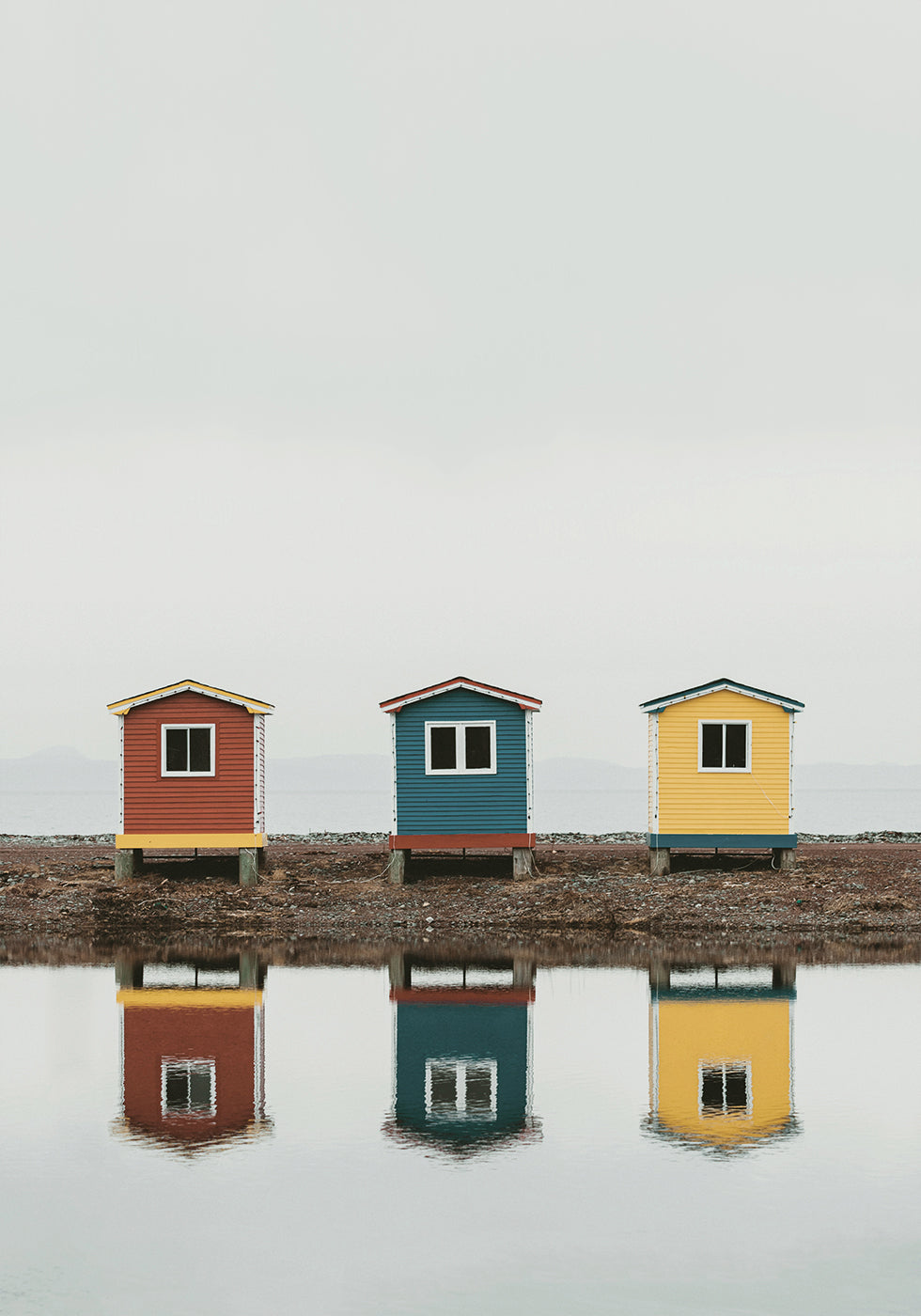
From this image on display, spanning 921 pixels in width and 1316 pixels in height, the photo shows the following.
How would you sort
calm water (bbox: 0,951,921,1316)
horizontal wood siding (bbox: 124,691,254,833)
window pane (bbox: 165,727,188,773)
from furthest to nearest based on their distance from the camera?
1. window pane (bbox: 165,727,188,773)
2. horizontal wood siding (bbox: 124,691,254,833)
3. calm water (bbox: 0,951,921,1316)

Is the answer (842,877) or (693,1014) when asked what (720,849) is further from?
(693,1014)

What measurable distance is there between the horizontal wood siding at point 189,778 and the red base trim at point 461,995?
41.5ft

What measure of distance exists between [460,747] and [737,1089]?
60.1 feet

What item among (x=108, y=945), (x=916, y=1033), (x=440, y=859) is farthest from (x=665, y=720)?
(x=916, y=1033)

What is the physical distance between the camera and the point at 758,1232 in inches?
370

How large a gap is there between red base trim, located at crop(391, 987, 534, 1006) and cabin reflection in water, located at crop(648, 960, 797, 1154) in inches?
69.8

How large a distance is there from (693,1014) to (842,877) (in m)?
15.2

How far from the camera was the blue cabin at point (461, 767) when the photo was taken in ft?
102

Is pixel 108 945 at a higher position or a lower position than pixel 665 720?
lower

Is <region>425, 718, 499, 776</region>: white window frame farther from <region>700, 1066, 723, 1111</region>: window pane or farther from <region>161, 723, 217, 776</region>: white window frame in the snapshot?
<region>700, 1066, 723, 1111</region>: window pane

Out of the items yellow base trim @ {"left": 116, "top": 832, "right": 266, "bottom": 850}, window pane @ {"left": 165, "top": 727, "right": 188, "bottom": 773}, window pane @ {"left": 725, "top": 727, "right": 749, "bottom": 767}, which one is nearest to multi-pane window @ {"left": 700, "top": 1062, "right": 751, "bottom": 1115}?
window pane @ {"left": 725, "top": 727, "right": 749, "bottom": 767}

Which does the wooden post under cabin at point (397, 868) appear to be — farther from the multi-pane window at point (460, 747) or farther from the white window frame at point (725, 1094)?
the white window frame at point (725, 1094)

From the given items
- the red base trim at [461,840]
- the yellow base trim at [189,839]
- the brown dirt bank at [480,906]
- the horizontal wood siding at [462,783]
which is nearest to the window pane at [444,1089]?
the brown dirt bank at [480,906]

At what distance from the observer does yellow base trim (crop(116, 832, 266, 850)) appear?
102 feet
